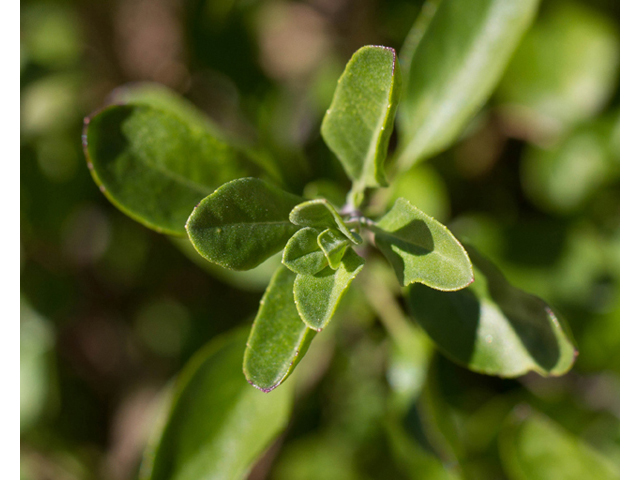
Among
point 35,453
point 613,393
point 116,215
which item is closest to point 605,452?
point 613,393

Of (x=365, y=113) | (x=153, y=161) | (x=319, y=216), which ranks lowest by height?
(x=153, y=161)

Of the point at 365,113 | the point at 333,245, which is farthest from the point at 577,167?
the point at 333,245

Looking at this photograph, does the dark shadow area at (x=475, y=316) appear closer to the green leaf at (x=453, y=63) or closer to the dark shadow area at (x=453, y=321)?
the dark shadow area at (x=453, y=321)

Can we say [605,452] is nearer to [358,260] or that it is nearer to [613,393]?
[613,393]

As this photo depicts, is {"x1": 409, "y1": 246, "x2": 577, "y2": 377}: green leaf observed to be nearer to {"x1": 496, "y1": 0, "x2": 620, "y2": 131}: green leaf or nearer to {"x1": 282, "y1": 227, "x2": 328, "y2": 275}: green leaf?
{"x1": 282, "y1": 227, "x2": 328, "y2": 275}: green leaf

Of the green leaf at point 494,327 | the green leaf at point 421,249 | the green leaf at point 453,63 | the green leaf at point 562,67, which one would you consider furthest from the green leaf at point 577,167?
the green leaf at point 421,249

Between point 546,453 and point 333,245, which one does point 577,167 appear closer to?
point 546,453
